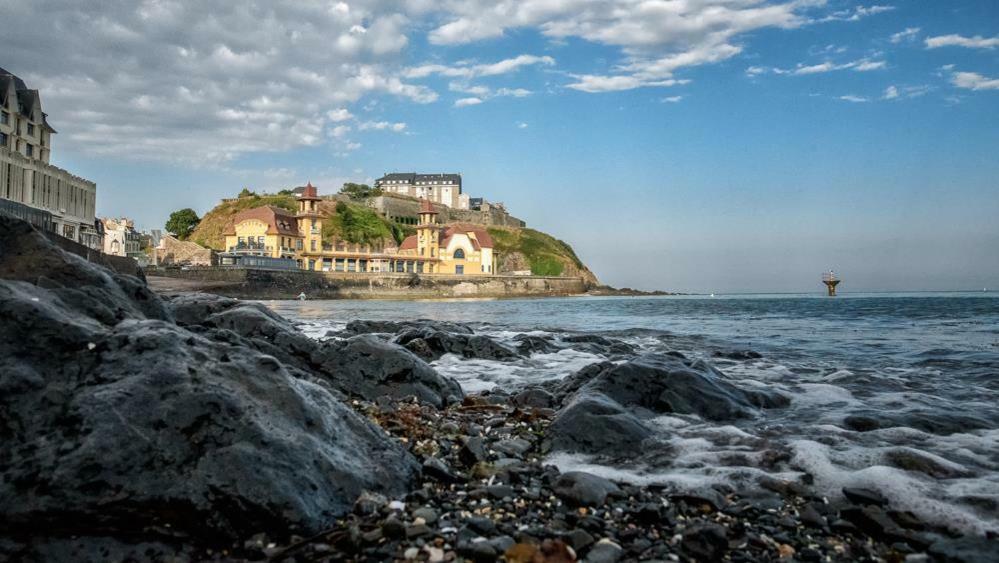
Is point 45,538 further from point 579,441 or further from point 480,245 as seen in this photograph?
point 480,245

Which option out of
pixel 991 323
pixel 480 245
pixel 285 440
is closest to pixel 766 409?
pixel 285 440

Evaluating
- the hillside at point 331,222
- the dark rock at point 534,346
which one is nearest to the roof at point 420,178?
the hillside at point 331,222

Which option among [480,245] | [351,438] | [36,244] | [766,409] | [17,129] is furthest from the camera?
[480,245]

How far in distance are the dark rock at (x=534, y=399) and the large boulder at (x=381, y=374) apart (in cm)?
83

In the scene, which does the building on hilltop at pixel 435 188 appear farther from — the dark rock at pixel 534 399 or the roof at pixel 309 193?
the dark rock at pixel 534 399

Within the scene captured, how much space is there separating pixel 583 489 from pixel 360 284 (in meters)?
78.0

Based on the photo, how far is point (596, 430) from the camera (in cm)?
551

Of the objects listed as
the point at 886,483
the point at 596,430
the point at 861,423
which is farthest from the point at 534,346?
the point at 886,483

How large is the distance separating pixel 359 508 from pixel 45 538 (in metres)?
1.54

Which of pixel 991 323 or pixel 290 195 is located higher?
pixel 290 195

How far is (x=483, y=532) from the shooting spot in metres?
3.29

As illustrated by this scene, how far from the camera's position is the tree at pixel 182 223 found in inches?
4563

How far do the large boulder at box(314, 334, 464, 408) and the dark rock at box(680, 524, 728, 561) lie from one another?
175 inches

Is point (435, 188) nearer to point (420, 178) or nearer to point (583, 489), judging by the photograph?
point (420, 178)
